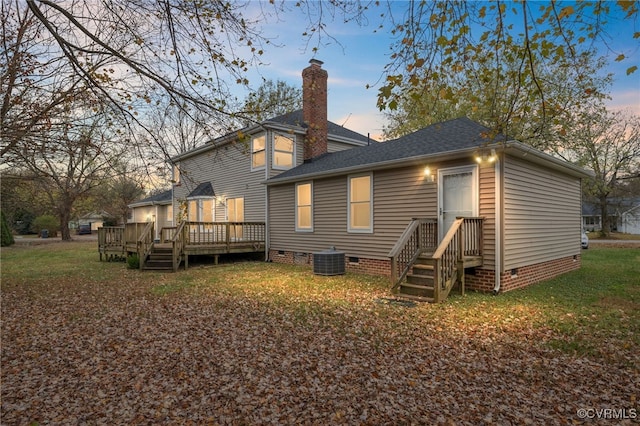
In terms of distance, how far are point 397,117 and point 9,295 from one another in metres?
23.6

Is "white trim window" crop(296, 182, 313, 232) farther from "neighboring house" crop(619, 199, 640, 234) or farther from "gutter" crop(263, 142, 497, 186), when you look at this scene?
"neighboring house" crop(619, 199, 640, 234)

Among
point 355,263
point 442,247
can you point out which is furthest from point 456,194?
point 355,263

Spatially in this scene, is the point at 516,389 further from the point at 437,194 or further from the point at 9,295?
the point at 9,295

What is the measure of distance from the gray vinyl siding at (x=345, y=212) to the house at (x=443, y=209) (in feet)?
0.10

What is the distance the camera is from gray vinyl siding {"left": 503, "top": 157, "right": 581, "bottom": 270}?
8.05m

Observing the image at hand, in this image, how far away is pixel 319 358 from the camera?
4.33 metres

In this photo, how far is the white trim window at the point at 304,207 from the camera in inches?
493

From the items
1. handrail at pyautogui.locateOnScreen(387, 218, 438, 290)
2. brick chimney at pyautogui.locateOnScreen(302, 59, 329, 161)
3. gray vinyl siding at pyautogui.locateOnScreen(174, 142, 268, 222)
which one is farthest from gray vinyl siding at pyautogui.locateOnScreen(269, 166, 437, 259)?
brick chimney at pyautogui.locateOnScreen(302, 59, 329, 161)

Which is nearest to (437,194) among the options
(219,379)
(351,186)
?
(351,186)

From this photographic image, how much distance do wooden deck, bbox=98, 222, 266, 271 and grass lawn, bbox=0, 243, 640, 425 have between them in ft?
13.7

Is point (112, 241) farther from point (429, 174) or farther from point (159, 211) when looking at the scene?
point (429, 174)

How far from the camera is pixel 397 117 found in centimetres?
2583

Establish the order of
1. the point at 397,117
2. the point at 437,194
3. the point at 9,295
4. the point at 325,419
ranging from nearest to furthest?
the point at 325,419 < the point at 9,295 < the point at 437,194 < the point at 397,117

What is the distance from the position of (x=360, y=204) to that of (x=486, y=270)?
415 cm
